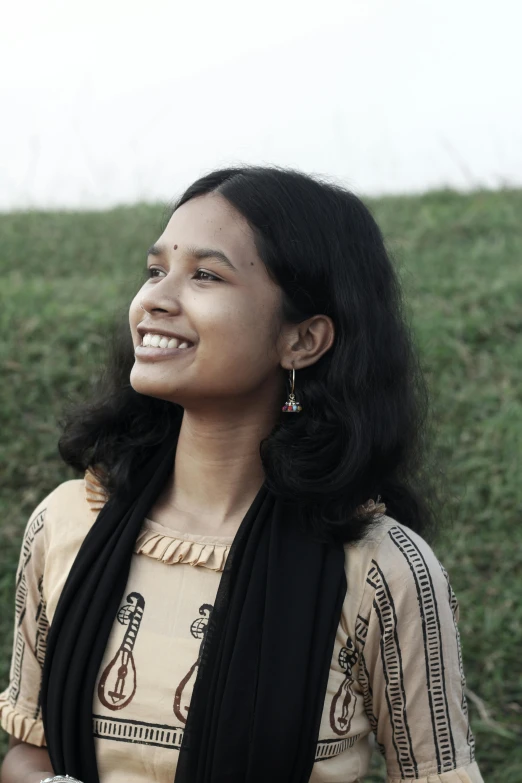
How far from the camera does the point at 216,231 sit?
224 cm

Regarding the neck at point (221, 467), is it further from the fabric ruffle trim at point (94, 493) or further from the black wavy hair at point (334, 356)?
the fabric ruffle trim at point (94, 493)

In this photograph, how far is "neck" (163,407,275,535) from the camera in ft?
7.62

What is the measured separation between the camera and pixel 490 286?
5.32 meters

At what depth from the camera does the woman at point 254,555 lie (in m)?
2.15

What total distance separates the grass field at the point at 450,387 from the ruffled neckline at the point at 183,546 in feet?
2.86

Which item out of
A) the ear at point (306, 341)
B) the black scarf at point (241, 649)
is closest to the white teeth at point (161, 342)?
the ear at point (306, 341)

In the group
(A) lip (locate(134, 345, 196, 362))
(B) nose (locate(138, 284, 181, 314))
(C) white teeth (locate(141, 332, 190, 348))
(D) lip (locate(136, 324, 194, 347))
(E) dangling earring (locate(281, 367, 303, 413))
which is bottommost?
(E) dangling earring (locate(281, 367, 303, 413))

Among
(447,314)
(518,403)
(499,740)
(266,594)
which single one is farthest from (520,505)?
(266,594)

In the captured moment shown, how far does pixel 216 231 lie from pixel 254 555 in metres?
0.76

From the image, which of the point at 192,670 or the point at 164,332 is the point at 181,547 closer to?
the point at 192,670

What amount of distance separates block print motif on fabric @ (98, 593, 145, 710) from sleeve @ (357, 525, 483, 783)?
0.52 m

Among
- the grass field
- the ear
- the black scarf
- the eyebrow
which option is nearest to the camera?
the black scarf

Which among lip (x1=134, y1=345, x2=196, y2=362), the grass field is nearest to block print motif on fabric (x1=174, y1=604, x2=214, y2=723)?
lip (x1=134, y1=345, x2=196, y2=362)

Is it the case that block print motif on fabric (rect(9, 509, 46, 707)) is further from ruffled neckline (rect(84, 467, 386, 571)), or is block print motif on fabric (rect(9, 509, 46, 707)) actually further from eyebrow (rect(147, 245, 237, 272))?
eyebrow (rect(147, 245, 237, 272))
